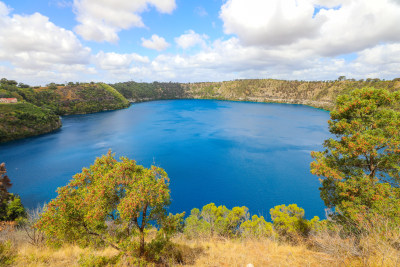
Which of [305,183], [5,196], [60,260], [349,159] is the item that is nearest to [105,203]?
[60,260]

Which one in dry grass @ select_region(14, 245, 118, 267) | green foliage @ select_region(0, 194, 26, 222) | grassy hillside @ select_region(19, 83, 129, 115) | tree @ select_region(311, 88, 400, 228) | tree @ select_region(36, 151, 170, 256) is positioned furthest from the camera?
grassy hillside @ select_region(19, 83, 129, 115)

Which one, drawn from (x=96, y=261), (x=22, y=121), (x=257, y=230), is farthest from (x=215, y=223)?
(x=22, y=121)

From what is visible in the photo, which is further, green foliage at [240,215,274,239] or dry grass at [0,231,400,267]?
green foliage at [240,215,274,239]

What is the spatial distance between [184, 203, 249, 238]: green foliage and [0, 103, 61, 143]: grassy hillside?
271 feet

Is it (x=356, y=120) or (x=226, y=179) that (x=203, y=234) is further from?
(x=226, y=179)

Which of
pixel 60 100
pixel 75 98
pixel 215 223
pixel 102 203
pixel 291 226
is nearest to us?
pixel 102 203

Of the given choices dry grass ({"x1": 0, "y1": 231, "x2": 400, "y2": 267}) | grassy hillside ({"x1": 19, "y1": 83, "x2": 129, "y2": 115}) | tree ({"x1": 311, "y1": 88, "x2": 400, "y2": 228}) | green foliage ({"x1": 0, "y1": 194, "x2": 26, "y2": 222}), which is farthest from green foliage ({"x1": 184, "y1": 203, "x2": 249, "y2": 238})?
grassy hillside ({"x1": 19, "y1": 83, "x2": 129, "y2": 115})

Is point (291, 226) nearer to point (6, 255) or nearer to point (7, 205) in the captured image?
point (6, 255)

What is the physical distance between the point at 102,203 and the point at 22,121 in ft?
299

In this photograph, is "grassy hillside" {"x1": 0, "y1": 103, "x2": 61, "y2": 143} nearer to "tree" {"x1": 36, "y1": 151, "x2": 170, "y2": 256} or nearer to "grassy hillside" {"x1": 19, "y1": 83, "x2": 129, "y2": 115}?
"grassy hillside" {"x1": 19, "y1": 83, "x2": 129, "y2": 115}

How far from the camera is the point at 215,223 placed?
69.6 feet

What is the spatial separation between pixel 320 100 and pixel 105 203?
210145 mm

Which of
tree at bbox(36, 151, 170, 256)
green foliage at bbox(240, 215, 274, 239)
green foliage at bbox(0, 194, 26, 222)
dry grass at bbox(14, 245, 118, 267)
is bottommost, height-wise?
green foliage at bbox(0, 194, 26, 222)

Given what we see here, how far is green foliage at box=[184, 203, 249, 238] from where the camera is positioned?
20.3 meters
